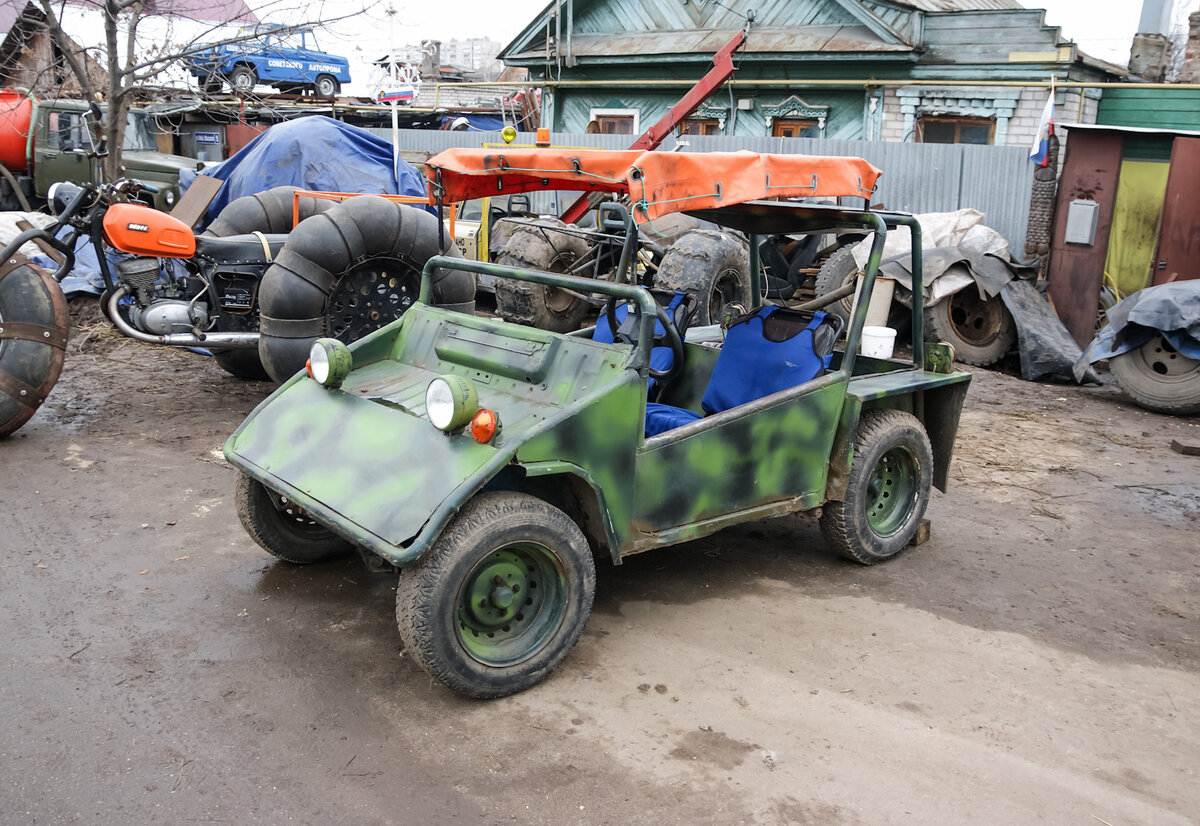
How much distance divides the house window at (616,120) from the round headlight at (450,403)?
48.7ft

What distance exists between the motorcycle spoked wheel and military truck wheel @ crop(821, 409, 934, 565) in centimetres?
509

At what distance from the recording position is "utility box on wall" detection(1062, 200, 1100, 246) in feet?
34.2

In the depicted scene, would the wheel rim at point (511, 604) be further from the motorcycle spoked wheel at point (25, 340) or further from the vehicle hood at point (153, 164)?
the vehicle hood at point (153, 164)

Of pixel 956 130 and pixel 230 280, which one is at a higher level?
pixel 956 130

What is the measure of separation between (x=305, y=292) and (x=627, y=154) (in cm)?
351

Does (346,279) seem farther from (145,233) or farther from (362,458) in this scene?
(362,458)

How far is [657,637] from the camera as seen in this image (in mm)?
4168

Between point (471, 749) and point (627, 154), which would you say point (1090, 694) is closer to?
point (471, 749)

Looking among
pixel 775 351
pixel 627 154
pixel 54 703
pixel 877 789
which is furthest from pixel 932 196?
pixel 54 703

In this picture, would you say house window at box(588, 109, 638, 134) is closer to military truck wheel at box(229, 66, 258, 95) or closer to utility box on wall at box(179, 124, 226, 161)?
utility box on wall at box(179, 124, 226, 161)

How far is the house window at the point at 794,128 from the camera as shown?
52.4 feet

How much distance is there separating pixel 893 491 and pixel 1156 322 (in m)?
4.49

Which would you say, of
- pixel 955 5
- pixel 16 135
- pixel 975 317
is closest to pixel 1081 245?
pixel 975 317

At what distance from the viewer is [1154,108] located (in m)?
13.4
